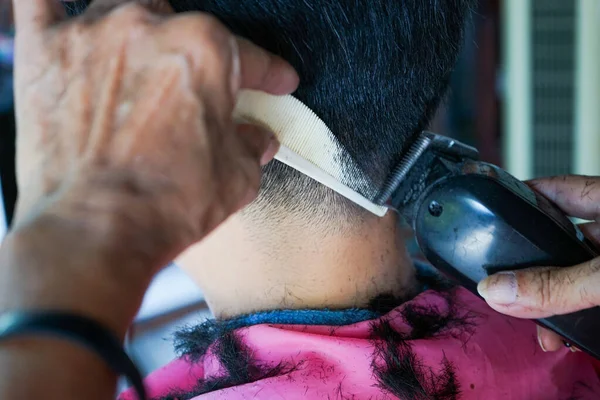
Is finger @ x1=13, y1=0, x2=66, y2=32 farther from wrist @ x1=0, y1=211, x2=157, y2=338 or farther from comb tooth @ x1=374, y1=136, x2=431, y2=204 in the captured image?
comb tooth @ x1=374, y1=136, x2=431, y2=204

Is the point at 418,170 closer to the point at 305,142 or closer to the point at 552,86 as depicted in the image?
the point at 305,142

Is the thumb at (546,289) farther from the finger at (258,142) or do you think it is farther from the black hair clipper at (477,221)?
the finger at (258,142)

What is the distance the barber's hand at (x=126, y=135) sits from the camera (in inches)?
18.3

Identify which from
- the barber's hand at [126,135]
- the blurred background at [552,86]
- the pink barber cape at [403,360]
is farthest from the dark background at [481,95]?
the barber's hand at [126,135]

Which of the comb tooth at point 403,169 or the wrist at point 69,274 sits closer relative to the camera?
the wrist at point 69,274

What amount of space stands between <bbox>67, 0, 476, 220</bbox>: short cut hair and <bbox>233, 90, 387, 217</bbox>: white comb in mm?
14

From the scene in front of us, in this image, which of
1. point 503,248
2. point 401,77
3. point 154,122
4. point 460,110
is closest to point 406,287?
point 503,248

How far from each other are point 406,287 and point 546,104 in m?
1.55

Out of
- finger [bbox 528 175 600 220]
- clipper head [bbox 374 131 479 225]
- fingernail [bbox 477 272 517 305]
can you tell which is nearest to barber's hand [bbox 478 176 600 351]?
fingernail [bbox 477 272 517 305]

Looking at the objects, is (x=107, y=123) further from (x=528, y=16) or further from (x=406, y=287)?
(x=528, y=16)

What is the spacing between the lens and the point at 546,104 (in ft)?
7.13

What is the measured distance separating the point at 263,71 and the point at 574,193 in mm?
556

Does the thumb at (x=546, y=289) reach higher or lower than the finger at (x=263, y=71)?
lower

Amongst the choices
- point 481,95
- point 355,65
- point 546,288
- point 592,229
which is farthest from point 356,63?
point 481,95
